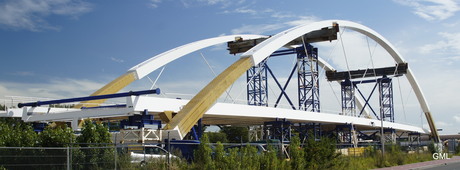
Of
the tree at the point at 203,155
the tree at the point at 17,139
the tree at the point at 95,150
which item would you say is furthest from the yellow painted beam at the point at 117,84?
the tree at the point at 203,155

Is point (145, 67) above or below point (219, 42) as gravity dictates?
below

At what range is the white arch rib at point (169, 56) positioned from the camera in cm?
4003

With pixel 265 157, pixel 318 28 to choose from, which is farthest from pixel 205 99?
pixel 318 28

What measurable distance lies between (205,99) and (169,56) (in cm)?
1308

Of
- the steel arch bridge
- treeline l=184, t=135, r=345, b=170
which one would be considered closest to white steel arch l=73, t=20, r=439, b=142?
the steel arch bridge

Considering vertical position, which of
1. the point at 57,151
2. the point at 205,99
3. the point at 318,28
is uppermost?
the point at 318,28

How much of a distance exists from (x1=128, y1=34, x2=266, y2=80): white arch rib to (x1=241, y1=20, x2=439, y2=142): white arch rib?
7.52m

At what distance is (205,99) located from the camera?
103 feet

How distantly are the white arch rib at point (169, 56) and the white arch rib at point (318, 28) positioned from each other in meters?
7.52

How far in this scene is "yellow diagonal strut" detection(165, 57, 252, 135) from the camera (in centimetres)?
2845

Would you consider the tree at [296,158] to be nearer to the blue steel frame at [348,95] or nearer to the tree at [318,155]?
the tree at [318,155]

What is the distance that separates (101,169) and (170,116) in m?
11.1

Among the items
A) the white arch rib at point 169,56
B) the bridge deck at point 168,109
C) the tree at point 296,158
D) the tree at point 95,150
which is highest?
the white arch rib at point 169,56

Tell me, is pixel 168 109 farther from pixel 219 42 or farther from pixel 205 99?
pixel 219 42
